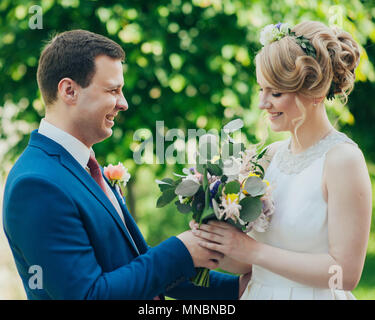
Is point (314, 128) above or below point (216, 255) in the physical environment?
above

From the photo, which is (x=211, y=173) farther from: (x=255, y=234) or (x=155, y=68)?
(x=155, y=68)

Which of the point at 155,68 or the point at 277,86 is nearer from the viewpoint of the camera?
the point at 277,86

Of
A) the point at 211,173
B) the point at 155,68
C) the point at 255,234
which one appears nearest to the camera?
the point at 211,173

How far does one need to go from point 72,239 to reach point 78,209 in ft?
0.55

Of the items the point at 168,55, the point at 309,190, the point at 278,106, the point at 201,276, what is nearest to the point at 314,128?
the point at 278,106

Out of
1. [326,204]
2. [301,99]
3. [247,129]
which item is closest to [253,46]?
[247,129]

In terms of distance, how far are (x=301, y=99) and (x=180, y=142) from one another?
96.8 inches

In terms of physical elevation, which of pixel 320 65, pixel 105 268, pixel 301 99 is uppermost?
pixel 320 65

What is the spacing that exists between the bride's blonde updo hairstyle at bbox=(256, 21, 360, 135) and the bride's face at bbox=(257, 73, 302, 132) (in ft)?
0.12

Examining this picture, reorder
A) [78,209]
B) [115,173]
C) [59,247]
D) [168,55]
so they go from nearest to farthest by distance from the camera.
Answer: [59,247] → [78,209] → [115,173] → [168,55]

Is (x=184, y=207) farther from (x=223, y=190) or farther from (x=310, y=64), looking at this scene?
(x=310, y=64)

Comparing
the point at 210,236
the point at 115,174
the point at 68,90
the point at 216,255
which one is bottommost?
the point at 216,255

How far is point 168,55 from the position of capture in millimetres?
4551
